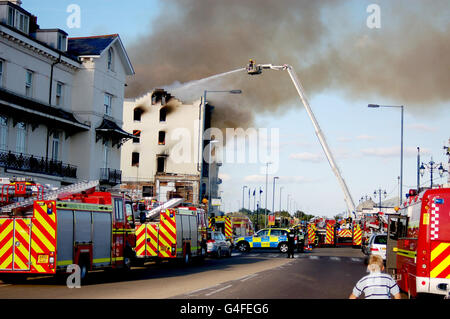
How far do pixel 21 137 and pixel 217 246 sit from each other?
12.3 meters

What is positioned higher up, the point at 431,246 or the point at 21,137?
the point at 21,137

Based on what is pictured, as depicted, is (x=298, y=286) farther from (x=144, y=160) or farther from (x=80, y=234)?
(x=144, y=160)

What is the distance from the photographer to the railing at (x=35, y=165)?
1332 inches

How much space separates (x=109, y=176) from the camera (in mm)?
44562

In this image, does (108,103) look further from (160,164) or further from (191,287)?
(160,164)

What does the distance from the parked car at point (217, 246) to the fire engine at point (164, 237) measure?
23.4ft

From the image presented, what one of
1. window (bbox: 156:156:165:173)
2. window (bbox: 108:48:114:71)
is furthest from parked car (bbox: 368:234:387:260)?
window (bbox: 156:156:165:173)

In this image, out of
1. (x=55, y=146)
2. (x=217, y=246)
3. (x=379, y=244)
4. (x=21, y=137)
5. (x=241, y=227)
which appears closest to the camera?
(x=379, y=244)

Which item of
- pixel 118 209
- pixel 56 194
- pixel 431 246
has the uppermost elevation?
pixel 56 194

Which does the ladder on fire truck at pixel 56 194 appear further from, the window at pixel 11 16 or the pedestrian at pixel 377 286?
the window at pixel 11 16

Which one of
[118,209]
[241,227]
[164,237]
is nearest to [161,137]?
Answer: [241,227]

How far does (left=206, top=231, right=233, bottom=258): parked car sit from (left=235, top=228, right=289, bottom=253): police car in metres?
7.67

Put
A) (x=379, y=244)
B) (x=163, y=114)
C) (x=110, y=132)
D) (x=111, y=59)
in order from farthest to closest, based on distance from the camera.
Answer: (x=163, y=114)
(x=111, y=59)
(x=110, y=132)
(x=379, y=244)

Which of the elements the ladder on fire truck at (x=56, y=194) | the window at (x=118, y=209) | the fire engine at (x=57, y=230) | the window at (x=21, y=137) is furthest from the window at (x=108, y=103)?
the ladder on fire truck at (x=56, y=194)
